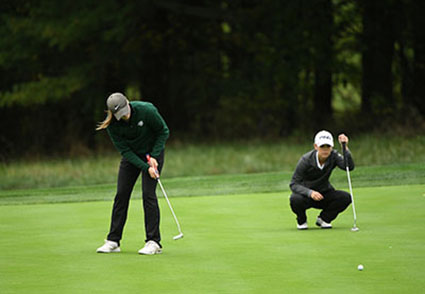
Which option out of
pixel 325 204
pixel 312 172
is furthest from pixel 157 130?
pixel 325 204

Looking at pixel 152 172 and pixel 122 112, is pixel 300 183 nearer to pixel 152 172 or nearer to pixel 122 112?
pixel 152 172

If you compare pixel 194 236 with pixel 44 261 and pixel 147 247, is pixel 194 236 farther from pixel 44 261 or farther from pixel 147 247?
pixel 44 261

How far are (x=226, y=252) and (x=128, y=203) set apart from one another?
3.74 ft

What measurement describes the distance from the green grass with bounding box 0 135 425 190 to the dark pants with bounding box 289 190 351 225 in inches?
362

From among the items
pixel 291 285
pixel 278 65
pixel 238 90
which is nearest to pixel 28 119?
pixel 238 90

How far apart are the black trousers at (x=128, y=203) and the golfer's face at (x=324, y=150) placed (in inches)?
75.1

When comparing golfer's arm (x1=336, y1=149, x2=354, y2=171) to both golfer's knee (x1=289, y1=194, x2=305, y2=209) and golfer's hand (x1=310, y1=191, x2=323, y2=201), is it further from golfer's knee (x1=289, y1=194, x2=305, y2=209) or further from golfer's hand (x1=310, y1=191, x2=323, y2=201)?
golfer's knee (x1=289, y1=194, x2=305, y2=209)

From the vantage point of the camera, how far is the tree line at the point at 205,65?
26.6 m

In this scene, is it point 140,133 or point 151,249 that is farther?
point 140,133

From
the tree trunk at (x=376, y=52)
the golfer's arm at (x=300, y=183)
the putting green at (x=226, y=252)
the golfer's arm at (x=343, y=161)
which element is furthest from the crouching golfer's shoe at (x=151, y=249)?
the tree trunk at (x=376, y=52)

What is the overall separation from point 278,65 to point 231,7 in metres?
4.31

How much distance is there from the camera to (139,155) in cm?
775

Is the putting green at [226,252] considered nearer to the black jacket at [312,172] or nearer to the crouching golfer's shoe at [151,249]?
the crouching golfer's shoe at [151,249]

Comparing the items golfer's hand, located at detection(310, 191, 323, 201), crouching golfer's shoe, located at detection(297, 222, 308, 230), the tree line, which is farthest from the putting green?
the tree line
